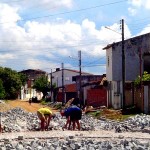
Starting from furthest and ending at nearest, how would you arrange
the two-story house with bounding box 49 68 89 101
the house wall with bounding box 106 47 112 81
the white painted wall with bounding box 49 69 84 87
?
the white painted wall with bounding box 49 69 84 87 → the two-story house with bounding box 49 68 89 101 → the house wall with bounding box 106 47 112 81

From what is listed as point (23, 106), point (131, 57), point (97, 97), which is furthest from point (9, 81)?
point (131, 57)

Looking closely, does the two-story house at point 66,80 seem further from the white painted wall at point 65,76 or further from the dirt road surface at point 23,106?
the dirt road surface at point 23,106

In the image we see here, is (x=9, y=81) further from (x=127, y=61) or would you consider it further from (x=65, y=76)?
(x=127, y=61)

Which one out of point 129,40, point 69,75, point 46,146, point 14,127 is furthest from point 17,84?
point 46,146

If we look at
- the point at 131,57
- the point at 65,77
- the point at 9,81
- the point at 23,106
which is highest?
the point at 65,77

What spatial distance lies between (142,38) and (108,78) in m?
5.76

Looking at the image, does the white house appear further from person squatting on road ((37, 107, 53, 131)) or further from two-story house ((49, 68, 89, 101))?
Answer: two-story house ((49, 68, 89, 101))

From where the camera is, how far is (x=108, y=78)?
5406cm

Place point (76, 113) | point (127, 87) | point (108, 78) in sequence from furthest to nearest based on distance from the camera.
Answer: point (108, 78) < point (127, 87) < point (76, 113)

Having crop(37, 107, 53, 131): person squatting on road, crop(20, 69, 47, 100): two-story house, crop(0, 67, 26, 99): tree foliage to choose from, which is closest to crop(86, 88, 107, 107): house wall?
crop(37, 107, 53, 131): person squatting on road

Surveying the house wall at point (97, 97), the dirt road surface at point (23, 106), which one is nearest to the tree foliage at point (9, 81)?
the dirt road surface at point (23, 106)

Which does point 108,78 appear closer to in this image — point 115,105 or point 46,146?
point 115,105

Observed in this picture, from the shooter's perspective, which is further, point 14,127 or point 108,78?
point 108,78

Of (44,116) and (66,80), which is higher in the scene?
(66,80)
